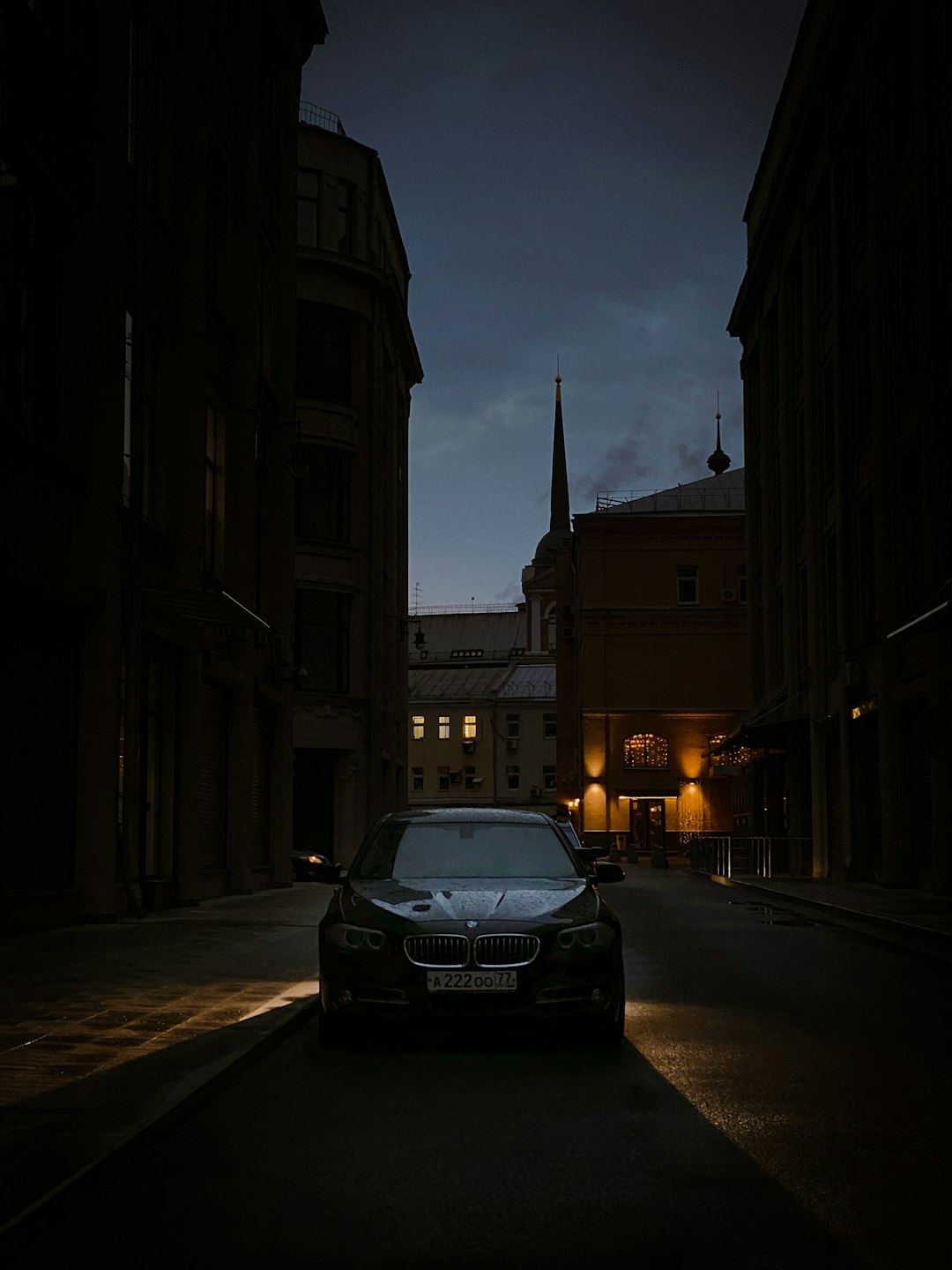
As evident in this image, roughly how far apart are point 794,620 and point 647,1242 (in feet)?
122

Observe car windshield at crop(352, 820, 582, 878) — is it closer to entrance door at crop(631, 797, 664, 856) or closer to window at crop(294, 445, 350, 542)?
window at crop(294, 445, 350, 542)

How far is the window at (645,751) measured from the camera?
65125mm

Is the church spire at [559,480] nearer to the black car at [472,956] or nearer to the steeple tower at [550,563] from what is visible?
the steeple tower at [550,563]

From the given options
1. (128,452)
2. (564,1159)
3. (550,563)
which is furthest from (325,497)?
(550,563)

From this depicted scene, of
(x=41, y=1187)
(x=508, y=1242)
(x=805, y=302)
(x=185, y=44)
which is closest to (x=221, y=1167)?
(x=41, y=1187)

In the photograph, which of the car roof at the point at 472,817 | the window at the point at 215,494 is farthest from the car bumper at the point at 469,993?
the window at the point at 215,494

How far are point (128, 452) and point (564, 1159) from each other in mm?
15837

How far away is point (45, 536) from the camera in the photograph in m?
16.9

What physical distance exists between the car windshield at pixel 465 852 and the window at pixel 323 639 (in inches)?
1328

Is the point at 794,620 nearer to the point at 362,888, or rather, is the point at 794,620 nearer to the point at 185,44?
the point at 185,44

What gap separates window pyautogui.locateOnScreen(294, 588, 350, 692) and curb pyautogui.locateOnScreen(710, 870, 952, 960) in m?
19.6

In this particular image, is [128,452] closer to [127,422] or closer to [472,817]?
[127,422]

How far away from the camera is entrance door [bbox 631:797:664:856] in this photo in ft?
210

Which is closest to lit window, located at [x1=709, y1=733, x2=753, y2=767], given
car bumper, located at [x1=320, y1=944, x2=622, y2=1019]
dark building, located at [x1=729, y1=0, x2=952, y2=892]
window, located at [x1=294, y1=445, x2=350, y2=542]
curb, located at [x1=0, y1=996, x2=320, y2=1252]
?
dark building, located at [x1=729, y1=0, x2=952, y2=892]
